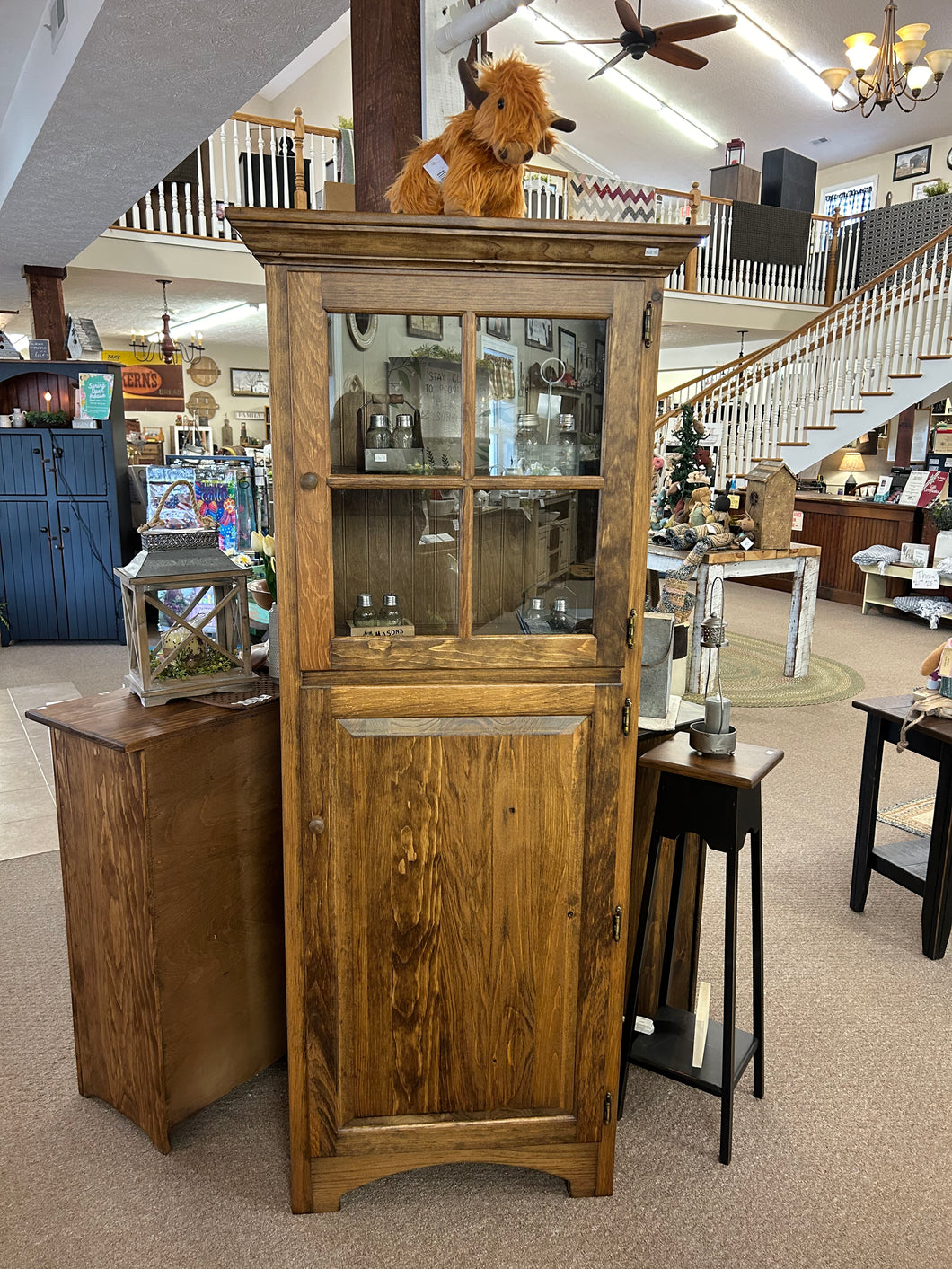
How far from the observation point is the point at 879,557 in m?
8.00

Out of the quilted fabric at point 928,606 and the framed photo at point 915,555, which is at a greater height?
the framed photo at point 915,555

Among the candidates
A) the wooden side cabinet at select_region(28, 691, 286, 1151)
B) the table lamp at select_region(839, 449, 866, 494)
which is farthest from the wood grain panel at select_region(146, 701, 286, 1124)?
the table lamp at select_region(839, 449, 866, 494)

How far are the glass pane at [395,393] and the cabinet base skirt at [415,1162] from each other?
140 centimetres

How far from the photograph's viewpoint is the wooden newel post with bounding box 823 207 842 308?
11414 millimetres

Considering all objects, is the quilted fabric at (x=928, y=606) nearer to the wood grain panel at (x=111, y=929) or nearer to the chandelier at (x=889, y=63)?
the chandelier at (x=889, y=63)

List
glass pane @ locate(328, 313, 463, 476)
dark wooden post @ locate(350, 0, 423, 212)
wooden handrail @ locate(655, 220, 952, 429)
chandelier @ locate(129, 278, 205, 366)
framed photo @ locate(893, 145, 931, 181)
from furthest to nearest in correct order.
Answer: framed photo @ locate(893, 145, 931, 181) < chandelier @ locate(129, 278, 205, 366) < wooden handrail @ locate(655, 220, 952, 429) < dark wooden post @ locate(350, 0, 423, 212) < glass pane @ locate(328, 313, 463, 476)

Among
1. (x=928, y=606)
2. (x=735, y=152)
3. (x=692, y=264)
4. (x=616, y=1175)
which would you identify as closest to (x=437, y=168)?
(x=616, y=1175)

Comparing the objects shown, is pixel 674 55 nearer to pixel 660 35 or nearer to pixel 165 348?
pixel 660 35

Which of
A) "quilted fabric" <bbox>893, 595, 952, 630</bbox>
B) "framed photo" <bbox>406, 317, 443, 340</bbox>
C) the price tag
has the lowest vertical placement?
"quilted fabric" <bbox>893, 595, 952, 630</bbox>

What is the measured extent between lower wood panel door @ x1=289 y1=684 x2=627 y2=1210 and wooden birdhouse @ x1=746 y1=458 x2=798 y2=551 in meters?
4.29

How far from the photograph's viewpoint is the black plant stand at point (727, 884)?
6.46ft

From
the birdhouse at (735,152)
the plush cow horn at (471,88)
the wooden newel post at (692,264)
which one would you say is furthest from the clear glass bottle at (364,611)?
the birdhouse at (735,152)

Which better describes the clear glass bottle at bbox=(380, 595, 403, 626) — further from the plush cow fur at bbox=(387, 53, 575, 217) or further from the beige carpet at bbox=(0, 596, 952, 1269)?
the beige carpet at bbox=(0, 596, 952, 1269)

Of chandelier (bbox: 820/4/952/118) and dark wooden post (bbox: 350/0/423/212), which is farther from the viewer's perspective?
chandelier (bbox: 820/4/952/118)
